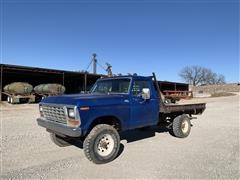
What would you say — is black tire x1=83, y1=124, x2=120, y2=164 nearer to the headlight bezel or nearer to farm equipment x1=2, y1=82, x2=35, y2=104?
the headlight bezel

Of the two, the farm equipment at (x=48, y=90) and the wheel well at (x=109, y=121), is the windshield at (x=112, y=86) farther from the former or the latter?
the farm equipment at (x=48, y=90)

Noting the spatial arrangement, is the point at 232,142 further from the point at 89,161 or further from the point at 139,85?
the point at 89,161

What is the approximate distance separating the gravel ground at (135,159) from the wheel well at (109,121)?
29.3 inches

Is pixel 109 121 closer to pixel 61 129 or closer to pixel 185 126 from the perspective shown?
pixel 61 129

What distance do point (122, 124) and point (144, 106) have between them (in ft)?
3.24

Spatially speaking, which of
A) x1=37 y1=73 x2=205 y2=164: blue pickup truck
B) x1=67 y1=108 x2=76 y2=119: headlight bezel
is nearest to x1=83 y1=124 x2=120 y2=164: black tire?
x1=37 y1=73 x2=205 y2=164: blue pickup truck

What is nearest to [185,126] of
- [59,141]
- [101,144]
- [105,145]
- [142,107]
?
[142,107]

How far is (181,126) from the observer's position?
810 centimetres

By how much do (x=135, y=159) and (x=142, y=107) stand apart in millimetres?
1574

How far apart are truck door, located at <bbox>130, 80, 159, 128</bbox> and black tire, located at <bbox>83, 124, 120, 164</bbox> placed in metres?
0.91

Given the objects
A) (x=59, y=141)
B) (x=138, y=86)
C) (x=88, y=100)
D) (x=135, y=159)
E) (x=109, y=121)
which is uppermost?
(x=138, y=86)

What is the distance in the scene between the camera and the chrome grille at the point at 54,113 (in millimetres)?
5406

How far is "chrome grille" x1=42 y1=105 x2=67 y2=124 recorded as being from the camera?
5406 millimetres

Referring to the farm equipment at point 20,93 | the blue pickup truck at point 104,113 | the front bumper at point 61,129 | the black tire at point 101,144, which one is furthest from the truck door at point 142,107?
the farm equipment at point 20,93
